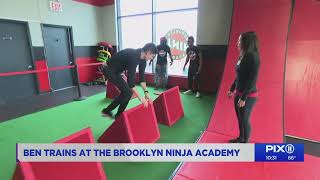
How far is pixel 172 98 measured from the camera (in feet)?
11.3

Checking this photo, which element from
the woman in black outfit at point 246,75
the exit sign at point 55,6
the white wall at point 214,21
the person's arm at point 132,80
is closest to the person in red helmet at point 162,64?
Result: the white wall at point 214,21

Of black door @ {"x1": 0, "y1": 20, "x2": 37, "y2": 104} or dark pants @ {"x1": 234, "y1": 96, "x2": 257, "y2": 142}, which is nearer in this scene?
dark pants @ {"x1": 234, "y1": 96, "x2": 257, "y2": 142}

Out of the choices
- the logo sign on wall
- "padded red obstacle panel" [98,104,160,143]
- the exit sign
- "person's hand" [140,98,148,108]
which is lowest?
"padded red obstacle panel" [98,104,160,143]

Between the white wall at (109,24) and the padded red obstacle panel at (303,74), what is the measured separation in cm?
572

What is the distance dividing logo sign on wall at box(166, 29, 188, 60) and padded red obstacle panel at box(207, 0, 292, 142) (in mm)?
2147

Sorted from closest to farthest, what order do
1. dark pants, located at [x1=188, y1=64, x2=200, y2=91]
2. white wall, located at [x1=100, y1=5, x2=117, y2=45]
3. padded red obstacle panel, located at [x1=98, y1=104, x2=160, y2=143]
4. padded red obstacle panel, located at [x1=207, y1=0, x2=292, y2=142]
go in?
padded red obstacle panel, located at [x1=98, y1=104, x2=160, y2=143]
padded red obstacle panel, located at [x1=207, y1=0, x2=292, y2=142]
dark pants, located at [x1=188, y1=64, x2=200, y2=91]
white wall, located at [x1=100, y1=5, x2=117, y2=45]

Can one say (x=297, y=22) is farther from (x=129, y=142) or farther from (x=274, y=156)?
(x=129, y=142)

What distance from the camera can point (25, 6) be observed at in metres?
4.93

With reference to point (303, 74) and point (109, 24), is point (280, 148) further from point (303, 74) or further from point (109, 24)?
point (109, 24)

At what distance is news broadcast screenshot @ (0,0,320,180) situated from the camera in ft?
6.61

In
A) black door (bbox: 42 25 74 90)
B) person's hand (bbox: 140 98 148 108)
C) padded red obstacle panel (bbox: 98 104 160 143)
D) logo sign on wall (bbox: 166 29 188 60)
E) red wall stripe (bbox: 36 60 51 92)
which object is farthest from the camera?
logo sign on wall (bbox: 166 29 188 60)

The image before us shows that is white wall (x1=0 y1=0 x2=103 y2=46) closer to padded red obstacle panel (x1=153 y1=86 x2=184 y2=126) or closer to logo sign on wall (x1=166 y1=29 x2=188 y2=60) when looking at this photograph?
logo sign on wall (x1=166 y1=29 x2=188 y2=60)

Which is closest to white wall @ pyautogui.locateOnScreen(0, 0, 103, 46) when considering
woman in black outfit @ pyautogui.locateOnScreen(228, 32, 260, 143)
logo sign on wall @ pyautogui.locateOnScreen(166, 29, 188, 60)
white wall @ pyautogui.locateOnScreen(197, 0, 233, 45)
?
logo sign on wall @ pyautogui.locateOnScreen(166, 29, 188, 60)

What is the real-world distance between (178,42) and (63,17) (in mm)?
3775
